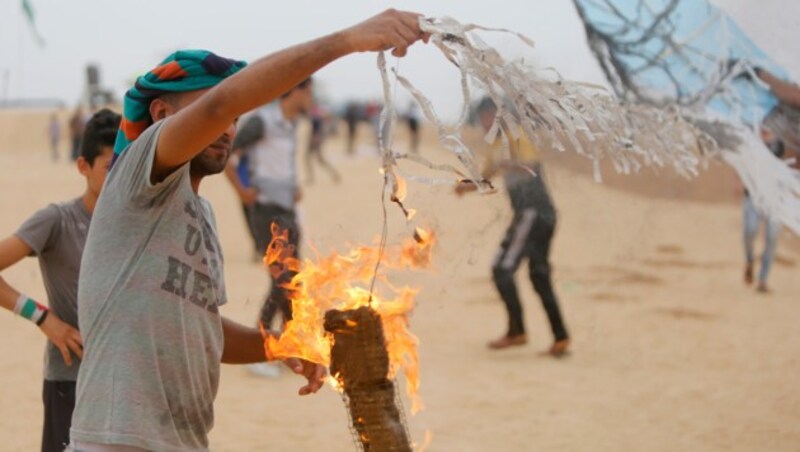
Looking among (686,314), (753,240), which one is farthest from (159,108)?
(753,240)

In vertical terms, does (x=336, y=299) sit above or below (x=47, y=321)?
above

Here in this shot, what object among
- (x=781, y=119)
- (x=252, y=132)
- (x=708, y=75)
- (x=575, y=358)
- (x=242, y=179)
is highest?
(x=708, y=75)

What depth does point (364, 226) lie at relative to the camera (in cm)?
1812

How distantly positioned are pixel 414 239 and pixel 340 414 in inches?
165

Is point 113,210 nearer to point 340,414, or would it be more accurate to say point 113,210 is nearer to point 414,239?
point 414,239

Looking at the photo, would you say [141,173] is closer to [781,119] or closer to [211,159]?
[211,159]

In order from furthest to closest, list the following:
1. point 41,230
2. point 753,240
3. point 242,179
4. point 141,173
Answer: point 753,240 → point 242,179 → point 41,230 → point 141,173

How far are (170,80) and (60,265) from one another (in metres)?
1.54

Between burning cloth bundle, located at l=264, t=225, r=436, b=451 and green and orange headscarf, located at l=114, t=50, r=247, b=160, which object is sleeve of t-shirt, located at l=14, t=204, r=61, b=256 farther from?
green and orange headscarf, located at l=114, t=50, r=247, b=160

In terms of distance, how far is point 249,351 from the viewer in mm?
3326

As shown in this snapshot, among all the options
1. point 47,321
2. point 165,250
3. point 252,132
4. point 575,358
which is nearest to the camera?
point 165,250

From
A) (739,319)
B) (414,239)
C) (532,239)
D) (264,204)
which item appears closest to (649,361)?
(532,239)

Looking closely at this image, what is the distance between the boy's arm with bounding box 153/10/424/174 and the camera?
2441 mm

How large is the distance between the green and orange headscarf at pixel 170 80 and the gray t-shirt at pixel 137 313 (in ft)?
0.55
